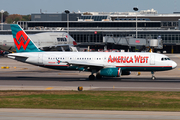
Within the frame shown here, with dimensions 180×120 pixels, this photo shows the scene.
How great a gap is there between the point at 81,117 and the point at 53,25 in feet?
444

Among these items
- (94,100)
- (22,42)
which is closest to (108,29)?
(22,42)

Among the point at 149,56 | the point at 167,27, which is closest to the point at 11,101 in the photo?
the point at 149,56

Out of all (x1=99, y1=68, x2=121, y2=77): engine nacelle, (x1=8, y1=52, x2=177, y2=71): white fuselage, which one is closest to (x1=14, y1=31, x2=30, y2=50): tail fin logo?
(x1=8, y1=52, x2=177, y2=71): white fuselage

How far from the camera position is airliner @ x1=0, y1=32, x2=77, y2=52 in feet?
324

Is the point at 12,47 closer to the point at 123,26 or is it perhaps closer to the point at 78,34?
the point at 78,34

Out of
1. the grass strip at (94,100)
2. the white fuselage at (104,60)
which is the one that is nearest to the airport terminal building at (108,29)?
the white fuselage at (104,60)

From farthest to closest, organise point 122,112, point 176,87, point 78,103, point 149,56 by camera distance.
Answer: point 149,56 < point 176,87 < point 78,103 < point 122,112

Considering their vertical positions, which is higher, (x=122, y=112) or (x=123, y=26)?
(x=123, y=26)

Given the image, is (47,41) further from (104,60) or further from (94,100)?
(94,100)

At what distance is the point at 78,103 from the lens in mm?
26266

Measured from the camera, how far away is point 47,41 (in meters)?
106

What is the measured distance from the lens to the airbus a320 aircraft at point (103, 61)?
43731 mm

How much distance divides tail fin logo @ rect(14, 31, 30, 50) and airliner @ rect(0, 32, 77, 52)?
51772 mm

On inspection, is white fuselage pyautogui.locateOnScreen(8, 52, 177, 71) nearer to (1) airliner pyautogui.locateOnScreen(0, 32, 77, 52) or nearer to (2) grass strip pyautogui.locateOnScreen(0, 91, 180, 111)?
(2) grass strip pyautogui.locateOnScreen(0, 91, 180, 111)
